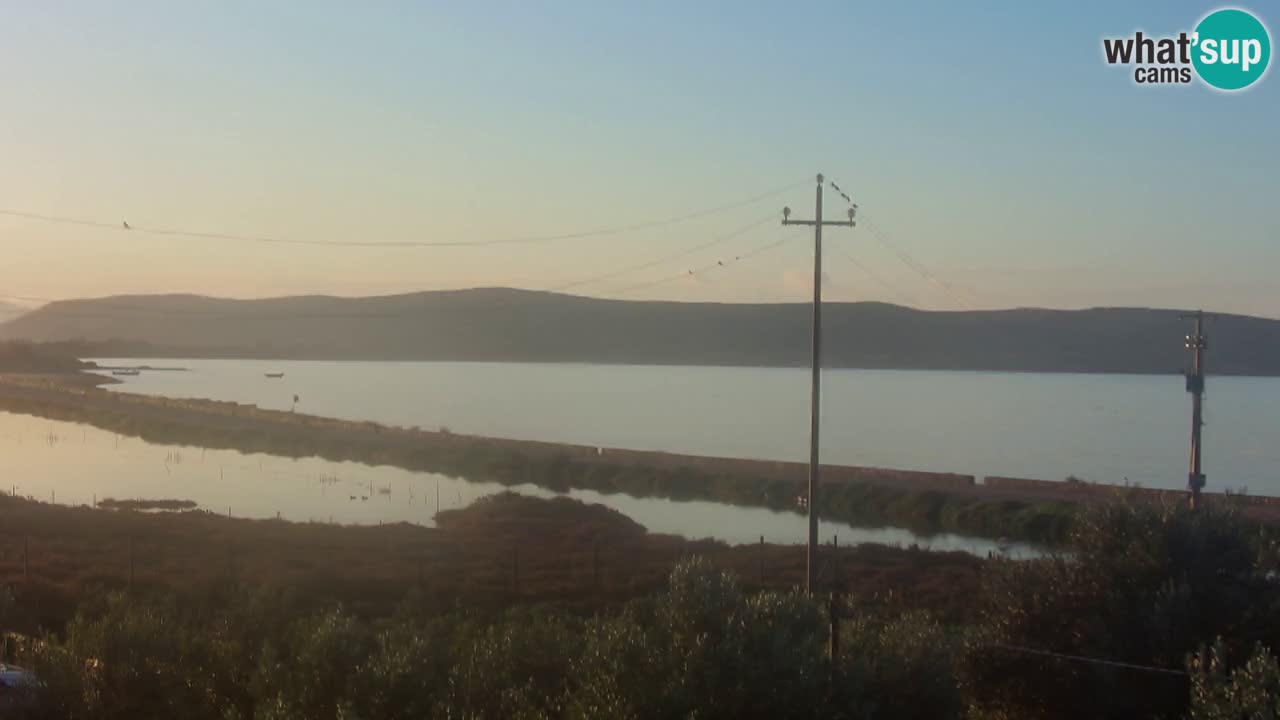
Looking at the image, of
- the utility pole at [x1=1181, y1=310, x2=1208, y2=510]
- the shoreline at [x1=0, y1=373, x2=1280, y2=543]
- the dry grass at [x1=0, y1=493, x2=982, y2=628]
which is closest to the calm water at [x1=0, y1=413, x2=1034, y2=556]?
the shoreline at [x1=0, y1=373, x2=1280, y2=543]

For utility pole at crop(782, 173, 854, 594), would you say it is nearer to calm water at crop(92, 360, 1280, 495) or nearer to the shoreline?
the shoreline

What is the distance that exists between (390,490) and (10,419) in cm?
5205

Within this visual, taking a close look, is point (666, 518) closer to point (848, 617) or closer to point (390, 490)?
point (390, 490)

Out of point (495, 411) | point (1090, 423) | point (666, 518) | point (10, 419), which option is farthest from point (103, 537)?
point (1090, 423)

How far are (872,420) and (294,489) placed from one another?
255ft

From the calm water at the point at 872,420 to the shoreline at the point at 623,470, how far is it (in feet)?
41.2

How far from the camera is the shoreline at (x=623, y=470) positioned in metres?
51.4

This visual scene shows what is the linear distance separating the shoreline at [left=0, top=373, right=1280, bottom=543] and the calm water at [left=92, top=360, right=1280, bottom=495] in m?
12.5

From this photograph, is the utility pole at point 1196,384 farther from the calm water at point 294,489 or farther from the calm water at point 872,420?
the calm water at point 872,420

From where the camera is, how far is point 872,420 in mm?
126000

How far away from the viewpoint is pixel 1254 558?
13.6m

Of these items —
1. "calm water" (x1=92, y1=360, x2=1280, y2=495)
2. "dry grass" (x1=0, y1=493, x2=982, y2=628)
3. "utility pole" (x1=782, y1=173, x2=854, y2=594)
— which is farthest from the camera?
"calm water" (x1=92, y1=360, x2=1280, y2=495)

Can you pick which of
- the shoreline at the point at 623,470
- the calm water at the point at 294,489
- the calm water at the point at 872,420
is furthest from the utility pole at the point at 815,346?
the calm water at the point at 872,420

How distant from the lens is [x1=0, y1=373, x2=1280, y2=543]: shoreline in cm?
5144
